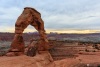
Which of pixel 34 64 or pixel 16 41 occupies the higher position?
pixel 16 41

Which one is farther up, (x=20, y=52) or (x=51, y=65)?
(x=20, y=52)

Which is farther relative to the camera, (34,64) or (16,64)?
(34,64)

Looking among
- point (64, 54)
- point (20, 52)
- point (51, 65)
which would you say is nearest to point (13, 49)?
point (20, 52)

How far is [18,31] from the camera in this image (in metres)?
34.1

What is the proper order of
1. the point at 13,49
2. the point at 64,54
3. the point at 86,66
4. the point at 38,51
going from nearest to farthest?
the point at 13,49, the point at 86,66, the point at 38,51, the point at 64,54

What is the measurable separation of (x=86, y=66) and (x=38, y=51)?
8.73 m

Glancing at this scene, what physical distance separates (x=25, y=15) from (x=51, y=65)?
8.63 meters

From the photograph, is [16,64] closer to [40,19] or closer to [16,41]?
[16,41]

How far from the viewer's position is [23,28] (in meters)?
34.8

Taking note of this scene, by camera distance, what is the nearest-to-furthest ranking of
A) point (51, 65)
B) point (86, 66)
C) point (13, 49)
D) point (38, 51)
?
point (13, 49), point (51, 65), point (86, 66), point (38, 51)

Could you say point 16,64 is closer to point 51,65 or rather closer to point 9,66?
point 9,66

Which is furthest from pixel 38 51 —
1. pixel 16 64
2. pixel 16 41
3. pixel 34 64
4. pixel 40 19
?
pixel 16 64

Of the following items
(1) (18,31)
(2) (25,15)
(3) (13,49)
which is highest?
(2) (25,15)

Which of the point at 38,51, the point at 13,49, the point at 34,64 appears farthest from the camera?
the point at 38,51
